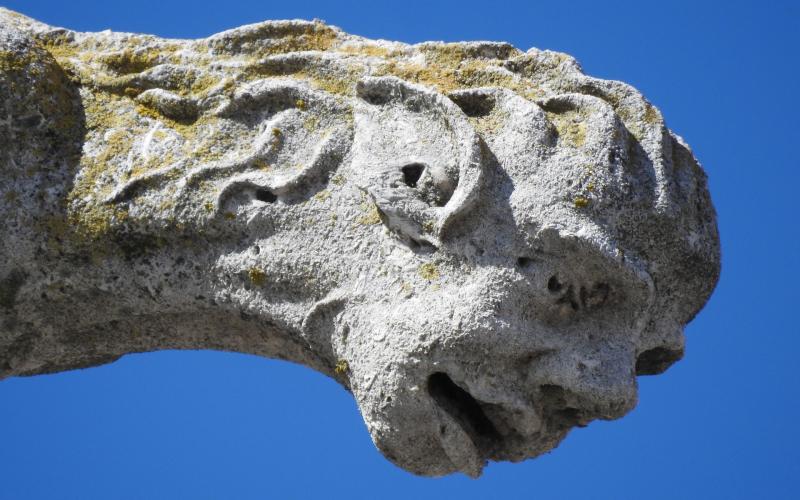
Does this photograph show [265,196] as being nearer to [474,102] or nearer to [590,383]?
[474,102]

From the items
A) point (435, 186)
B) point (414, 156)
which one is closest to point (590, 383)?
point (435, 186)

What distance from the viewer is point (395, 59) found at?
438 cm

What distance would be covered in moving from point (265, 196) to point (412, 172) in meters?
0.46

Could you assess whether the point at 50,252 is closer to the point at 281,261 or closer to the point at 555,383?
the point at 281,261

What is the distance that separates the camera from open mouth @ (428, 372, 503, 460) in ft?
12.6

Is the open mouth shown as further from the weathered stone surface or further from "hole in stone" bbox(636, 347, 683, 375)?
"hole in stone" bbox(636, 347, 683, 375)

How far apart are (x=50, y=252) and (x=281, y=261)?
0.75 m

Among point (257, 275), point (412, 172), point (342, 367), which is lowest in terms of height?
point (342, 367)

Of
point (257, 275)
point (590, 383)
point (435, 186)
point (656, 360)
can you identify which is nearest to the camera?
point (590, 383)

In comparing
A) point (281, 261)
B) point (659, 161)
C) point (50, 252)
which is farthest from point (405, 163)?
point (50, 252)

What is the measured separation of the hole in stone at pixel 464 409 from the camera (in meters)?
3.84

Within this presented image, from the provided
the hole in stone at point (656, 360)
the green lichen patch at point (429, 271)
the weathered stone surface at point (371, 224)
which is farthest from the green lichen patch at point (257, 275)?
the hole in stone at point (656, 360)

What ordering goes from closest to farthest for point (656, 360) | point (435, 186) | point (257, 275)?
1. point (435, 186)
2. point (257, 275)
3. point (656, 360)

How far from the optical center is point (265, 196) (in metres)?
4.10
